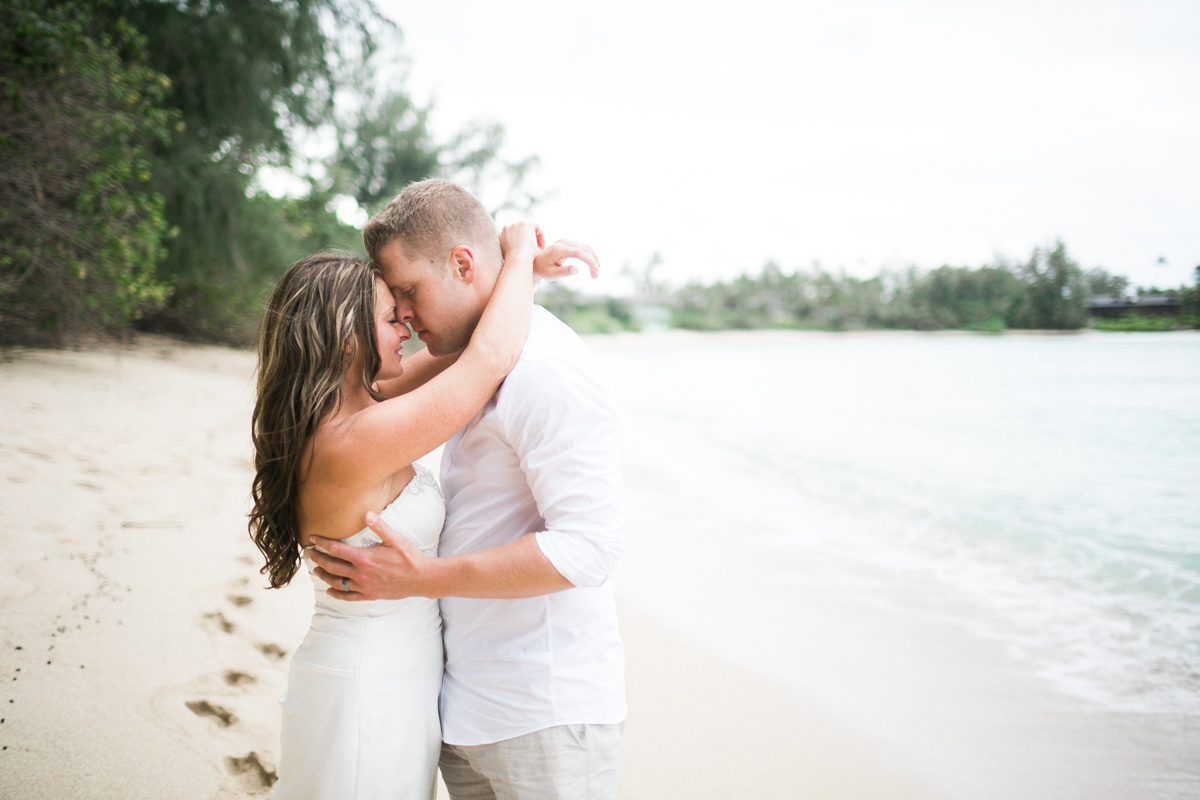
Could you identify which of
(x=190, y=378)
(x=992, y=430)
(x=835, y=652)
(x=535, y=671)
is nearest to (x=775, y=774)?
(x=835, y=652)

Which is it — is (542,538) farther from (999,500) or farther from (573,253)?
(999,500)

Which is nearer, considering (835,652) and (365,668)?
(365,668)

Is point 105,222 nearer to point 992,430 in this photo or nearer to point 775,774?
point 775,774

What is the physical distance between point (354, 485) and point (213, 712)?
202 cm

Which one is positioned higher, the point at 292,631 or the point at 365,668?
the point at 365,668

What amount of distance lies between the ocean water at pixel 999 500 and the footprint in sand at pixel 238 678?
3.44 meters

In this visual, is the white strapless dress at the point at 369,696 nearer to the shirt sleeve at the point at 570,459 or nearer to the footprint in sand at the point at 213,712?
the shirt sleeve at the point at 570,459

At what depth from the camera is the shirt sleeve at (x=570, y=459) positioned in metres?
1.47

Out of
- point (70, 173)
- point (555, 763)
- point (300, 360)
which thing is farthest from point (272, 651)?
point (70, 173)

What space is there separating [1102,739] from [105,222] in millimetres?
11349

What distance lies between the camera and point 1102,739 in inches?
159

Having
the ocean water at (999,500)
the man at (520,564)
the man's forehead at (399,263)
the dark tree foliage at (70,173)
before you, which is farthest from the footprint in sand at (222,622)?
the dark tree foliage at (70,173)

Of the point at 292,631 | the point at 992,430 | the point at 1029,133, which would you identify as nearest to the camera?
the point at 292,631

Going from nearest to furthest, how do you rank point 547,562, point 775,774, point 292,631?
point 547,562
point 775,774
point 292,631
